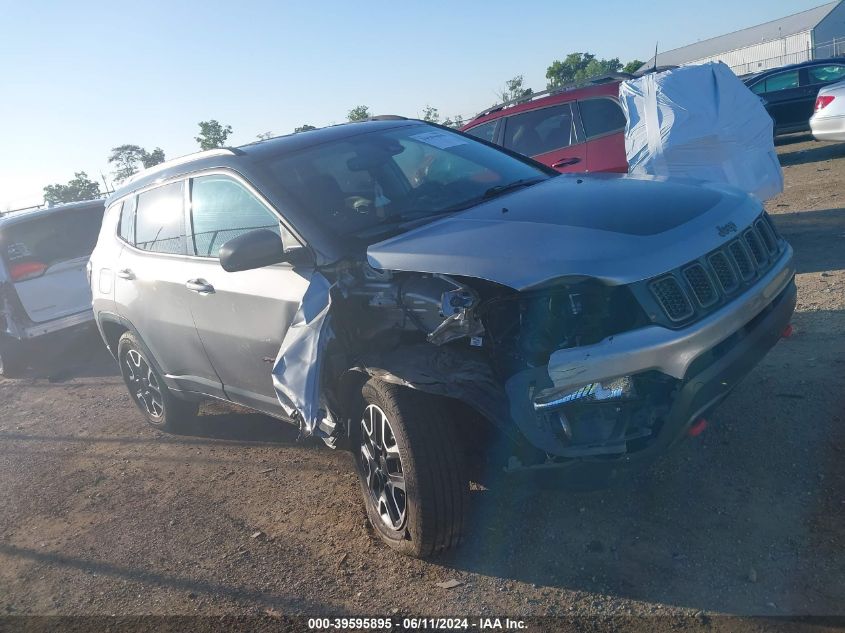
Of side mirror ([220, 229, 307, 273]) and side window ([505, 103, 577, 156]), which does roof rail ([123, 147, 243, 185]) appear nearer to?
side mirror ([220, 229, 307, 273])

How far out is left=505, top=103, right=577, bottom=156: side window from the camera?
27.2 feet

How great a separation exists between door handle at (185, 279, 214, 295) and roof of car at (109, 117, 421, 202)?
2.34 ft

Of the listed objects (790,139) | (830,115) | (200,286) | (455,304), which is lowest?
(790,139)

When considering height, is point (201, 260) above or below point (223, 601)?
above

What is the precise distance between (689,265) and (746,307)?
0.35 m

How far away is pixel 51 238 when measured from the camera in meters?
8.91

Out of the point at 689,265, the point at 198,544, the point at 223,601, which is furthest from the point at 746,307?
the point at 198,544

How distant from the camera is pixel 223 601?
346 cm

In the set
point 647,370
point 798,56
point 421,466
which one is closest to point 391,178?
point 421,466

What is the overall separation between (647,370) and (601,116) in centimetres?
588

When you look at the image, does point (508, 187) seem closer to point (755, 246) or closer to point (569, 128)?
point (755, 246)

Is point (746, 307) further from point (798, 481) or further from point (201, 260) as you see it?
point (201, 260)

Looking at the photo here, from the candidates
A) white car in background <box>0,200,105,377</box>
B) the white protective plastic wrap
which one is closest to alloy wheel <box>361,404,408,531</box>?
the white protective plastic wrap

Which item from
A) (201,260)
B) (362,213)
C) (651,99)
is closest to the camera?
(362,213)
